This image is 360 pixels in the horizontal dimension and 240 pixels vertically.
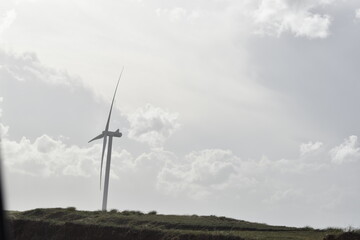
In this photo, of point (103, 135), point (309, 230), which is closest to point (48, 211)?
point (103, 135)

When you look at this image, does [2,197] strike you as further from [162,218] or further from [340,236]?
[162,218]

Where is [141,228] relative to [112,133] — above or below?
below

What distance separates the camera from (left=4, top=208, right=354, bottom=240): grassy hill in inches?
1715

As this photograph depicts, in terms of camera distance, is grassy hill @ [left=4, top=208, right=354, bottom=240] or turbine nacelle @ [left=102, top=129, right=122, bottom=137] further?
turbine nacelle @ [left=102, top=129, right=122, bottom=137]

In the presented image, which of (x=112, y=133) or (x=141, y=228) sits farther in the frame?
(x=112, y=133)

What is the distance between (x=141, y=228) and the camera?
48281mm

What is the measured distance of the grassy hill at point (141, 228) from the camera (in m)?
43.6

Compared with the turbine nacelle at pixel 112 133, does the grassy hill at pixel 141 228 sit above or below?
below

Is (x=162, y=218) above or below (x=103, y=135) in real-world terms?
below

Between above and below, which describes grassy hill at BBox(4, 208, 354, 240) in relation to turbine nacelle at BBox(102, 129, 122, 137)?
below

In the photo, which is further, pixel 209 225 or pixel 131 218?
pixel 131 218

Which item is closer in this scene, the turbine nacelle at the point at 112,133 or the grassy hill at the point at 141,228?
the grassy hill at the point at 141,228

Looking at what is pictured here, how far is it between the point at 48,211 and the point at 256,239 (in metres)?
32.0

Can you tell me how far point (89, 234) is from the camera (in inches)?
2024
